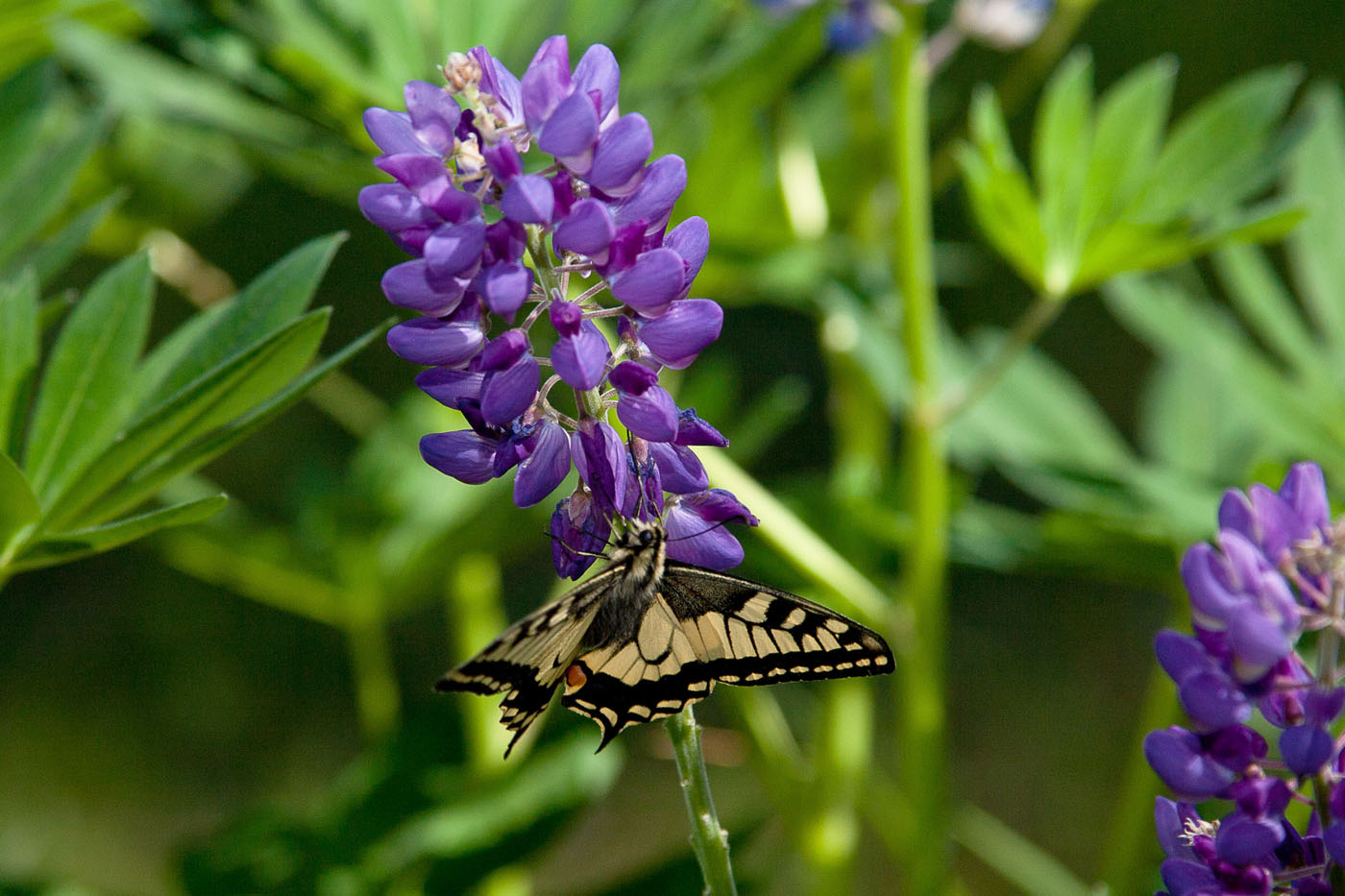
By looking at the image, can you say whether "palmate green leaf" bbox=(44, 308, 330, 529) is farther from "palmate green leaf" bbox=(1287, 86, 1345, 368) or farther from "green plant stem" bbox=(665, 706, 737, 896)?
"palmate green leaf" bbox=(1287, 86, 1345, 368)

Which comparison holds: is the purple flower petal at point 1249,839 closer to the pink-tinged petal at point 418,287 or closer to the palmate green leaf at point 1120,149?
the pink-tinged petal at point 418,287

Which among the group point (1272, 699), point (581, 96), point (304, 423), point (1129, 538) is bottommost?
point (1272, 699)

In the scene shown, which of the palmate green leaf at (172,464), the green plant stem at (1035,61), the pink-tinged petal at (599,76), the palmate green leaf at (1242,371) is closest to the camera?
the pink-tinged petal at (599,76)

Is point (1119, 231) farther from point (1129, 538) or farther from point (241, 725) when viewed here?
point (241, 725)

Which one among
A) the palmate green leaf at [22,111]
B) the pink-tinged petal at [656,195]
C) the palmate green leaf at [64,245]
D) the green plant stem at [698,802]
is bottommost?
the green plant stem at [698,802]

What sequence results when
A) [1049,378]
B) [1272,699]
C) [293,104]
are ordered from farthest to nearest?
[1049,378] → [293,104] → [1272,699]

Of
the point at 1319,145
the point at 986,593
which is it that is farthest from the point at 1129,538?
the point at 986,593

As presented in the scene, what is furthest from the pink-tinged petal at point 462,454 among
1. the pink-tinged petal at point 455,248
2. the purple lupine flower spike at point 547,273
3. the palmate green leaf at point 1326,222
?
the palmate green leaf at point 1326,222

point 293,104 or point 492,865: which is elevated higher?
point 293,104
